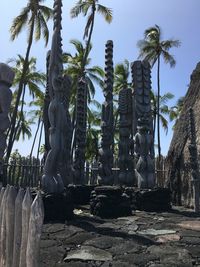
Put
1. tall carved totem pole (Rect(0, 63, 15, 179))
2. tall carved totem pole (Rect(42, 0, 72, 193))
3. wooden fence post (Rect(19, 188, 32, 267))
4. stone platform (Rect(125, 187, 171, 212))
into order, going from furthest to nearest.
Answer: stone platform (Rect(125, 187, 171, 212)) < tall carved totem pole (Rect(42, 0, 72, 193)) < tall carved totem pole (Rect(0, 63, 15, 179)) < wooden fence post (Rect(19, 188, 32, 267))

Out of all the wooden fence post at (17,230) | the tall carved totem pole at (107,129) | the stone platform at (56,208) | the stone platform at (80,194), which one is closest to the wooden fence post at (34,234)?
the wooden fence post at (17,230)

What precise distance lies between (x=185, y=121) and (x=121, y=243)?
340 inches

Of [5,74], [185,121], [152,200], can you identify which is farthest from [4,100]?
[185,121]

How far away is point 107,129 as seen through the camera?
1159 centimetres

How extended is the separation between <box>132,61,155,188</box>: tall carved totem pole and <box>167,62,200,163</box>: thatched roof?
1.97 metres

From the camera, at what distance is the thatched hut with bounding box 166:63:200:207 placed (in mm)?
11195

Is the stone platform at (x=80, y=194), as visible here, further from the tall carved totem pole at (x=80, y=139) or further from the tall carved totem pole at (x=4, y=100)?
the tall carved totem pole at (x=4, y=100)

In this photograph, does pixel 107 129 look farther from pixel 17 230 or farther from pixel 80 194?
pixel 17 230

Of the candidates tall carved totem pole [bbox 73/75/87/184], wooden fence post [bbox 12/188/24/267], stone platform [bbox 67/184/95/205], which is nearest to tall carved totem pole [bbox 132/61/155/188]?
stone platform [bbox 67/184/95/205]

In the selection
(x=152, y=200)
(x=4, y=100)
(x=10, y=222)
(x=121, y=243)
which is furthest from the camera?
(x=152, y=200)

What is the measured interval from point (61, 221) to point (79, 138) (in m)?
5.91

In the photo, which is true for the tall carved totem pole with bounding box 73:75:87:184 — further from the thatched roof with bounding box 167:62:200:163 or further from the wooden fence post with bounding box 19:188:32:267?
the wooden fence post with bounding box 19:188:32:267

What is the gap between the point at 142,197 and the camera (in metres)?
9.08

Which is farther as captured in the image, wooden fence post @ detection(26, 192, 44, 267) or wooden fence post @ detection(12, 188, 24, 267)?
wooden fence post @ detection(12, 188, 24, 267)
